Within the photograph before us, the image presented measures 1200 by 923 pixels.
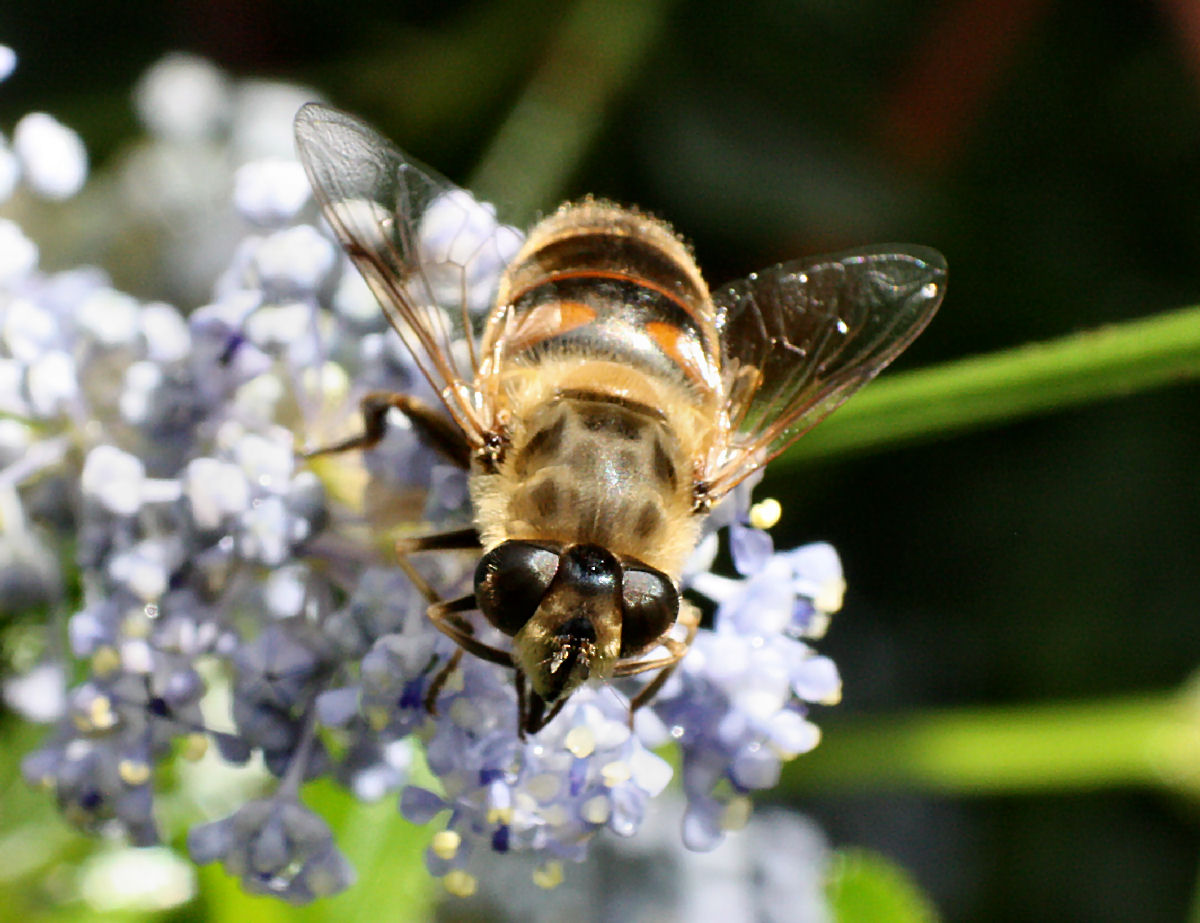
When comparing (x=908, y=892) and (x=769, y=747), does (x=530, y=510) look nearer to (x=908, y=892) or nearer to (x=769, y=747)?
(x=769, y=747)

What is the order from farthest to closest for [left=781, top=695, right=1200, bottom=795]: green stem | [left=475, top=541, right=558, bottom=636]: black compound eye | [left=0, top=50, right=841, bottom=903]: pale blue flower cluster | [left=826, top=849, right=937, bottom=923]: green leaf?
[left=781, top=695, right=1200, bottom=795]: green stem, [left=826, top=849, right=937, bottom=923]: green leaf, [left=0, top=50, right=841, bottom=903]: pale blue flower cluster, [left=475, top=541, right=558, bottom=636]: black compound eye

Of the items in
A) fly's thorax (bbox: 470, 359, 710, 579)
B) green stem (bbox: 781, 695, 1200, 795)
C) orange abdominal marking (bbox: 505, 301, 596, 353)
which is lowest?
fly's thorax (bbox: 470, 359, 710, 579)

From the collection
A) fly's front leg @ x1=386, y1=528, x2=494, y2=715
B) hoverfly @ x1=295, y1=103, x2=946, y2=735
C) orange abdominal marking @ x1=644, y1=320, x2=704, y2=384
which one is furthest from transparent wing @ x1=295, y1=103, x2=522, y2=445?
orange abdominal marking @ x1=644, y1=320, x2=704, y2=384

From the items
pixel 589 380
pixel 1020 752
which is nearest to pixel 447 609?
pixel 589 380

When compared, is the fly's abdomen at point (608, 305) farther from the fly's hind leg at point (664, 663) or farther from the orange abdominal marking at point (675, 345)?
the fly's hind leg at point (664, 663)

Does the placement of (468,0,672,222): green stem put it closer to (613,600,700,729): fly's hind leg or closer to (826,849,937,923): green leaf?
(826,849,937,923): green leaf

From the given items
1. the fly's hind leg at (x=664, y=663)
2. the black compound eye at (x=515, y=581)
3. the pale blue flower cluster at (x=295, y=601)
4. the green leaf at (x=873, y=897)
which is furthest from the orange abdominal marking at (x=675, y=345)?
the green leaf at (x=873, y=897)

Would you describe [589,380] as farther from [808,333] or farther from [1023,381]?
[1023,381]

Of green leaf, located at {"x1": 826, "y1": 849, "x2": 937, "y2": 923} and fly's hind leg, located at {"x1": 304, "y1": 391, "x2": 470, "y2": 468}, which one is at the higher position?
fly's hind leg, located at {"x1": 304, "y1": 391, "x2": 470, "y2": 468}

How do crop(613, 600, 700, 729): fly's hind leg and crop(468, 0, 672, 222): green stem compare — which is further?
crop(468, 0, 672, 222): green stem

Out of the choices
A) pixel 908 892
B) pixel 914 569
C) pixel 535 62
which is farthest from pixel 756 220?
pixel 908 892
